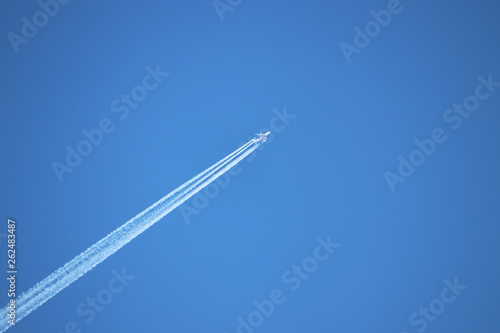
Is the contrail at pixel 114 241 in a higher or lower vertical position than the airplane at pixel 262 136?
higher


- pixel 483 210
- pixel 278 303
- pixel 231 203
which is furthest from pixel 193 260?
pixel 483 210

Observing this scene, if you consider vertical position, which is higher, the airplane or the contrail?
the contrail

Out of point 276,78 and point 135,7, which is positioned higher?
point 135,7

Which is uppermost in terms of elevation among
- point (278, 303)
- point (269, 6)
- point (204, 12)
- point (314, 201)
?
point (204, 12)

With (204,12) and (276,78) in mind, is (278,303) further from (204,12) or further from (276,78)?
(204,12)

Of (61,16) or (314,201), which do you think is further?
(314,201)

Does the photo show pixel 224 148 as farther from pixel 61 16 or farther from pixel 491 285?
pixel 491 285

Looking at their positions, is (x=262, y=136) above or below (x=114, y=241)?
below
